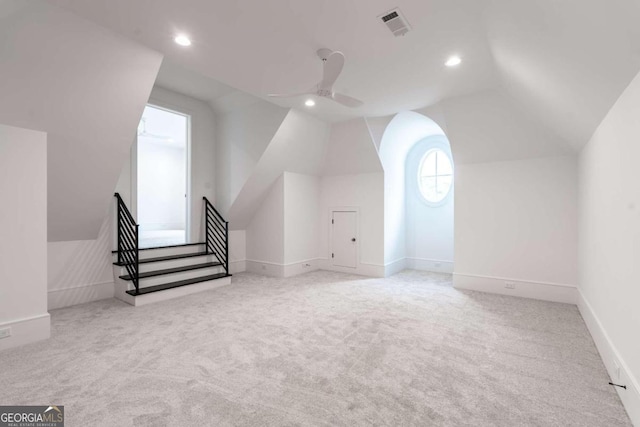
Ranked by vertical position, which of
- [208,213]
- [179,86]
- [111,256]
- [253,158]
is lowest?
[111,256]

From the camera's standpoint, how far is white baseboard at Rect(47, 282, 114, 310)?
4.04m

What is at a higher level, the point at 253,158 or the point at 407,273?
the point at 253,158

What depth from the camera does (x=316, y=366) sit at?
252cm

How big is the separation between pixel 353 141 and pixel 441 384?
14.8ft

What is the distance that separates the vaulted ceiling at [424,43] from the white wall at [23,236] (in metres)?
1.54

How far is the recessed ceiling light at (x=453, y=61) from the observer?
10.6ft

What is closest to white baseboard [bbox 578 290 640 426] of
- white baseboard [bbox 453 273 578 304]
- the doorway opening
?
white baseboard [bbox 453 273 578 304]

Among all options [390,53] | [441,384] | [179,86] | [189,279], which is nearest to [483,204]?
[390,53]

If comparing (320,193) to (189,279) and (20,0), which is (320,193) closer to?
(189,279)

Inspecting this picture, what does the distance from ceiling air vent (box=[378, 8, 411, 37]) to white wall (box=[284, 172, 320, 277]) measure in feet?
12.2

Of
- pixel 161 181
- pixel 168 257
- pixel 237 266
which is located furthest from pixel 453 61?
pixel 161 181

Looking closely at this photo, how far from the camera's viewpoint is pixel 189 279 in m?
4.93

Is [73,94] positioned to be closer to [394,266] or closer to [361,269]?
[361,269]

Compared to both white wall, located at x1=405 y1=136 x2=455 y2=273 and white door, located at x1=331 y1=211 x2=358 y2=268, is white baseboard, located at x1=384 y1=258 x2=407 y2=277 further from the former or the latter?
white door, located at x1=331 y1=211 x2=358 y2=268
